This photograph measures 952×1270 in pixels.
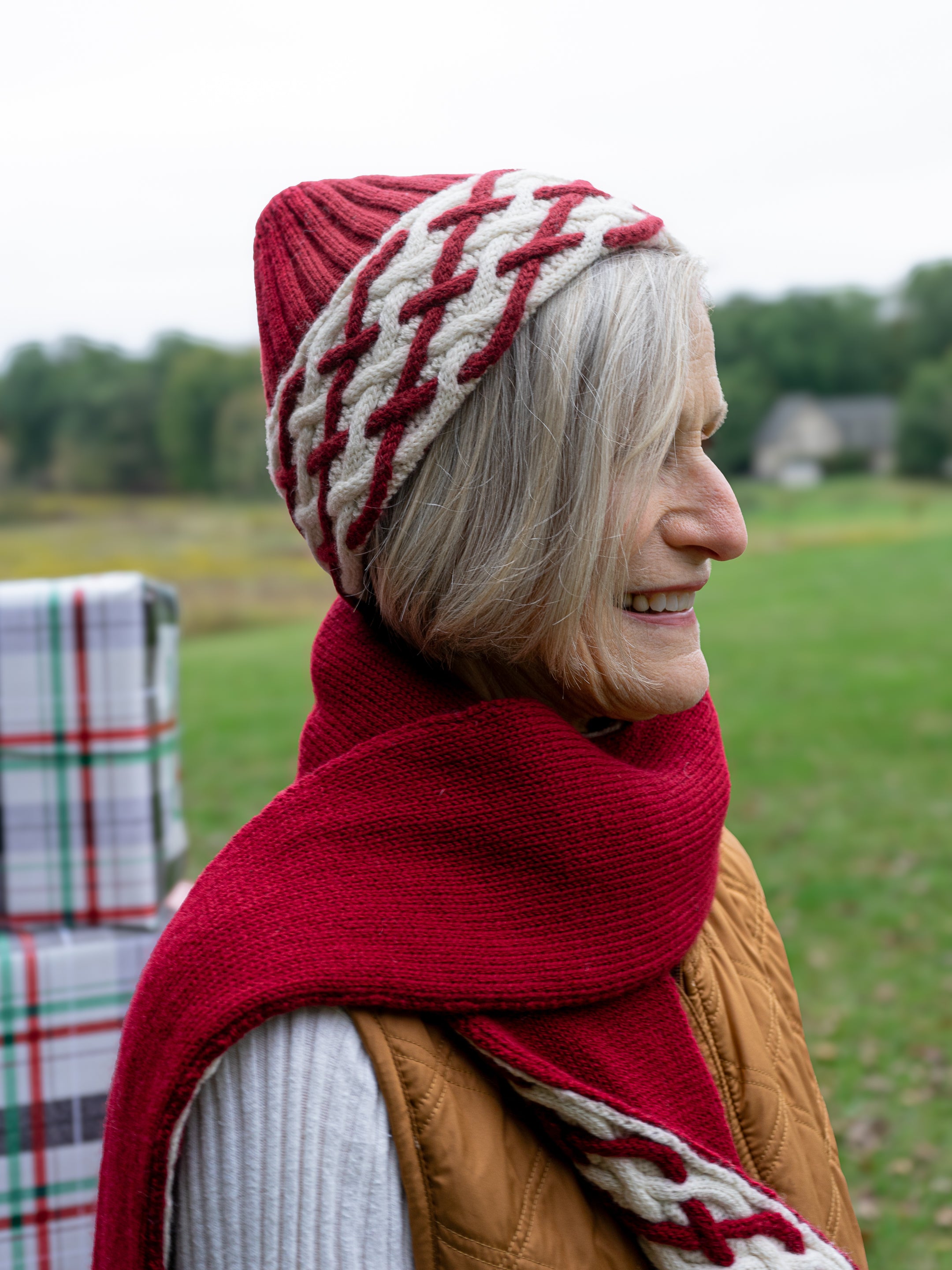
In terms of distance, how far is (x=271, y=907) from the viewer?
1.02m

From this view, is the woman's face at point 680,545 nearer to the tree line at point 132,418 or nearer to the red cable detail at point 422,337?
the red cable detail at point 422,337

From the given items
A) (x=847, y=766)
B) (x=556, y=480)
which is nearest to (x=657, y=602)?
(x=556, y=480)

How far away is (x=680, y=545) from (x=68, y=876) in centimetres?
137

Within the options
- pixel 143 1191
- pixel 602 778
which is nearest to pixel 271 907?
pixel 143 1191

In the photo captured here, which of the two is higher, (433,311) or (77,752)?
(433,311)

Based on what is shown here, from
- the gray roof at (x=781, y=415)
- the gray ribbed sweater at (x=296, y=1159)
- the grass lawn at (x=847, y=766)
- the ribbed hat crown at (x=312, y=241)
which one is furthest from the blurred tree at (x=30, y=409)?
the gray ribbed sweater at (x=296, y=1159)

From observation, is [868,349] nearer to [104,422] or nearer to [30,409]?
[104,422]

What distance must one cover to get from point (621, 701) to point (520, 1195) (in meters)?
0.56

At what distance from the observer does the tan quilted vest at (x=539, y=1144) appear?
958 millimetres

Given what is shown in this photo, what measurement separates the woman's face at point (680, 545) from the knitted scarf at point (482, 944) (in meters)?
0.13

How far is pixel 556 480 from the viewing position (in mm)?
1121

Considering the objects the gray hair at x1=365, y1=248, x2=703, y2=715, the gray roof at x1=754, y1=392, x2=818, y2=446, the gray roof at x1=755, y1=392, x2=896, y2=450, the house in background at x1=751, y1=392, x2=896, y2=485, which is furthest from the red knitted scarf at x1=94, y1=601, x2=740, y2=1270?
the gray roof at x1=755, y1=392, x2=896, y2=450

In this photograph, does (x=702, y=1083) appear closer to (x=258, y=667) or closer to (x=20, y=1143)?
(x=20, y=1143)

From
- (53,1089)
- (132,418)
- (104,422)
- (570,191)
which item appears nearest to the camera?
(570,191)
